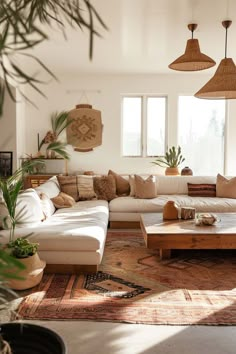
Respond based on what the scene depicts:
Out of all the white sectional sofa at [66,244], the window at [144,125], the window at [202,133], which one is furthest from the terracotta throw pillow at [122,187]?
the white sectional sofa at [66,244]

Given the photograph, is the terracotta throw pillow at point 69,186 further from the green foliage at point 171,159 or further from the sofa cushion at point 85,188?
the green foliage at point 171,159

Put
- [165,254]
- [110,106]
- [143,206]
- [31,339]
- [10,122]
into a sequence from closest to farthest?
[31,339]
[165,254]
[143,206]
[10,122]
[110,106]

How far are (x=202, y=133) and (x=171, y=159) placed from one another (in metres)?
1.04

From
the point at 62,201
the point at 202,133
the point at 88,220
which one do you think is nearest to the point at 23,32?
the point at 88,220

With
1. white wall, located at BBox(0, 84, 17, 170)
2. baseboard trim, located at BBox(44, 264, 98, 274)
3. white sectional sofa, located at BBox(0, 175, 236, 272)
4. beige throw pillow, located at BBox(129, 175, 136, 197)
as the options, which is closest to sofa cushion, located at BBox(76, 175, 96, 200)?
white sectional sofa, located at BBox(0, 175, 236, 272)

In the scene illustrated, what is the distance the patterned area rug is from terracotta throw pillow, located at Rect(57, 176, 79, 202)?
178cm

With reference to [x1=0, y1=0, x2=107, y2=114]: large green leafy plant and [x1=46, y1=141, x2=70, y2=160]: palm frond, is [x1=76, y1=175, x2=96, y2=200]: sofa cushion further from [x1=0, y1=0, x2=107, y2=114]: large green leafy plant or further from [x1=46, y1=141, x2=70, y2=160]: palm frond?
[x1=0, y1=0, x2=107, y2=114]: large green leafy plant

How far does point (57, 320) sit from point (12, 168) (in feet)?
14.6

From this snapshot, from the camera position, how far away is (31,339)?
1.19 metres

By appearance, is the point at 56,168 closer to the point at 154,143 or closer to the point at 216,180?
the point at 154,143

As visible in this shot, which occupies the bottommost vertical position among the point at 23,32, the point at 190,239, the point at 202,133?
the point at 190,239

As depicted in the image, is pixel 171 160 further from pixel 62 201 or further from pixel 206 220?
pixel 206 220

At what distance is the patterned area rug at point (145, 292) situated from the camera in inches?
102

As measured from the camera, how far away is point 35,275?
300 cm
